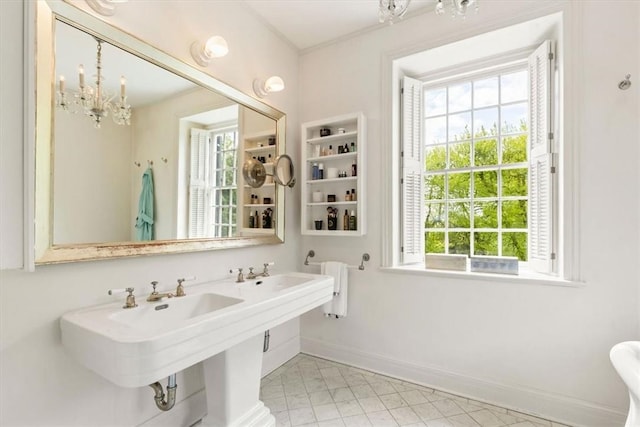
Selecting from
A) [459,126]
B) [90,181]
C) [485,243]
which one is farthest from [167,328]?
[459,126]

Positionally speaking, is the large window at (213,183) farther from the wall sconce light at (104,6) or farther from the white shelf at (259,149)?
the wall sconce light at (104,6)

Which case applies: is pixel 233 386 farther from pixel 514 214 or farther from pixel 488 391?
pixel 514 214

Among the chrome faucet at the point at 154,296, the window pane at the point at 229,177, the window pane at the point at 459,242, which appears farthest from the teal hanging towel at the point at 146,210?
the window pane at the point at 459,242

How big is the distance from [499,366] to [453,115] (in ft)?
6.41

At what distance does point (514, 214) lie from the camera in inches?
88.4

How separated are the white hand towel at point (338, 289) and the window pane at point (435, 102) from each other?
5.15 feet

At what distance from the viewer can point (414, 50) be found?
225 centimetres

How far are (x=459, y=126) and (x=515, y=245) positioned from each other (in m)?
1.07

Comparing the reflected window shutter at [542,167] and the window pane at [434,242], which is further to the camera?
the window pane at [434,242]

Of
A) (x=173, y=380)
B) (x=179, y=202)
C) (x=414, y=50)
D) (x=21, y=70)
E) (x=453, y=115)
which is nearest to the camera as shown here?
(x=21, y=70)

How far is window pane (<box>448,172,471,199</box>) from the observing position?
241cm

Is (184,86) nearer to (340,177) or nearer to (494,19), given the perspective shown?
(340,177)

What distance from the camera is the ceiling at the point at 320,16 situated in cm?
215

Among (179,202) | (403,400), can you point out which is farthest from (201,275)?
(403,400)
